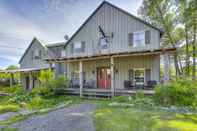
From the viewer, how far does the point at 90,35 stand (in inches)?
691

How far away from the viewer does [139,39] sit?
A: 48.8 ft

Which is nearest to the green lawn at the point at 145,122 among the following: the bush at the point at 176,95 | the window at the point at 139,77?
the bush at the point at 176,95

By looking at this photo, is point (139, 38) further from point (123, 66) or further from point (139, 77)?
point (139, 77)

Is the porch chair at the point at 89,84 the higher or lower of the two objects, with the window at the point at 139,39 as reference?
lower

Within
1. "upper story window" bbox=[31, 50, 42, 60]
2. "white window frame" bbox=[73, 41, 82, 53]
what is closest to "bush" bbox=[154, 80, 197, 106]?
"white window frame" bbox=[73, 41, 82, 53]

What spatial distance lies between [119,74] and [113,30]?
4.12 meters

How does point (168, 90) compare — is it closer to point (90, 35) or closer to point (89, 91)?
point (89, 91)

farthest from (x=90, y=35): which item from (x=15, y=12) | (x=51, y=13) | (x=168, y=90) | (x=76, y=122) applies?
(x=76, y=122)

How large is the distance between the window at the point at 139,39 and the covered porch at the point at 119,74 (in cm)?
106

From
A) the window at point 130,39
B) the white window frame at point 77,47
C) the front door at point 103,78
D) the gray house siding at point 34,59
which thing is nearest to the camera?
the window at point 130,39

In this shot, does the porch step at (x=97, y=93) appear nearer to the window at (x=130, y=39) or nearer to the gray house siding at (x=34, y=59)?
the window at (x=130, y=39)

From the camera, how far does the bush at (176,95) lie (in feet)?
31.8

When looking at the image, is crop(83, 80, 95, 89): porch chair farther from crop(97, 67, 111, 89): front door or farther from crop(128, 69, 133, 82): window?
crop(128, 69, 133, 82): window

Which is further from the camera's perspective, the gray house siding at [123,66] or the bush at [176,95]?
the gray house siding at [123,66]
